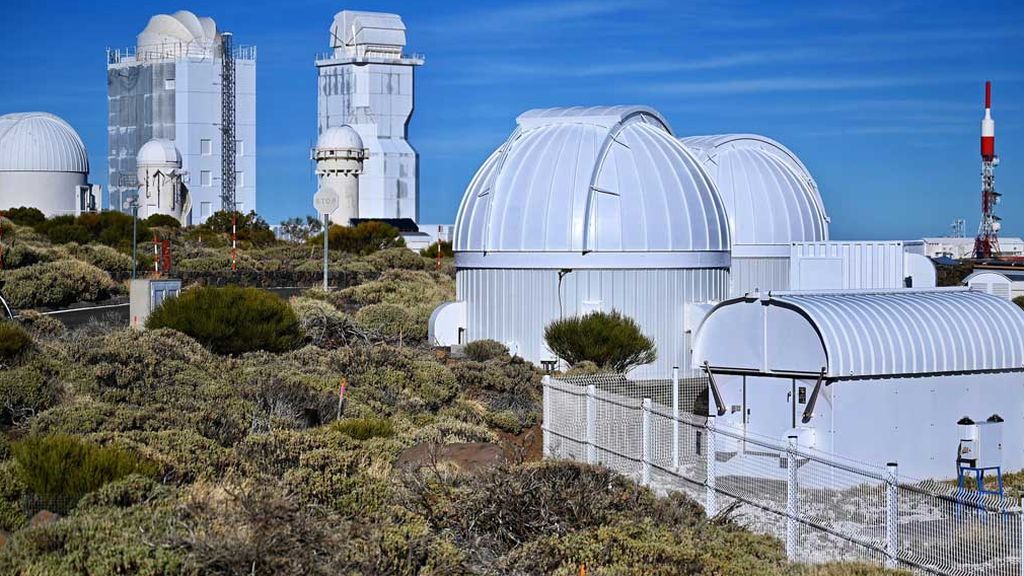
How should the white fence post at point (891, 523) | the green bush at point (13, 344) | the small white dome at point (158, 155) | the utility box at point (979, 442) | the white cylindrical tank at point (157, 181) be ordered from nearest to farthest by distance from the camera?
1. the white fence post at point (891, 523)
2. the utility box at point (979, 442)
3. the green bush at point (13, 344)
4. the white cylindrical tank at point (157, 181)
5. the small white dome at point (158, 155)

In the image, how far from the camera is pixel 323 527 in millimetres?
7938

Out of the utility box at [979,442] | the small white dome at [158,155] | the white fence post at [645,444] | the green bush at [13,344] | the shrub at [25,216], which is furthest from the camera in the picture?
the small white dome at [158,155]

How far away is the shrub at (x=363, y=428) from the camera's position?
12.5 meters

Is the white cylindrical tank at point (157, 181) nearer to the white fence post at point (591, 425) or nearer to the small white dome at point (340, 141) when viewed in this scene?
the small white dome at point (340, 141)

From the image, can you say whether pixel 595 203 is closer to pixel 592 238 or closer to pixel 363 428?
pixel 592 238

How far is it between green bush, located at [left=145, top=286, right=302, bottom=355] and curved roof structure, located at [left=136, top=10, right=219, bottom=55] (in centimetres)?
5958

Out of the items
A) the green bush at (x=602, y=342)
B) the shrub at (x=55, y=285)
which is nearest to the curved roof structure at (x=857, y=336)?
the green bush at (x=602, y=342)

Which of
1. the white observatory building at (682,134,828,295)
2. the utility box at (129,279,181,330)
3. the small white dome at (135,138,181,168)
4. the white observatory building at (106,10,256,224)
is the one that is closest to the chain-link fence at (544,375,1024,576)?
the utility box at (129,279,181,330)

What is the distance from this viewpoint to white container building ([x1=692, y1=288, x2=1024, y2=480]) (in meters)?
13.3

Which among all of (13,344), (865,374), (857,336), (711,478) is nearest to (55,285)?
(13,344)

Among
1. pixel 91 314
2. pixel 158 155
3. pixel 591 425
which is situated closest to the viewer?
pixel 591 425

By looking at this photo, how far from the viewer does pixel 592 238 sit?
1980cm

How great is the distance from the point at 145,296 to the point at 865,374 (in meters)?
11.1

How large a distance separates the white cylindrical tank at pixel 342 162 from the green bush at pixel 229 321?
4811cm
